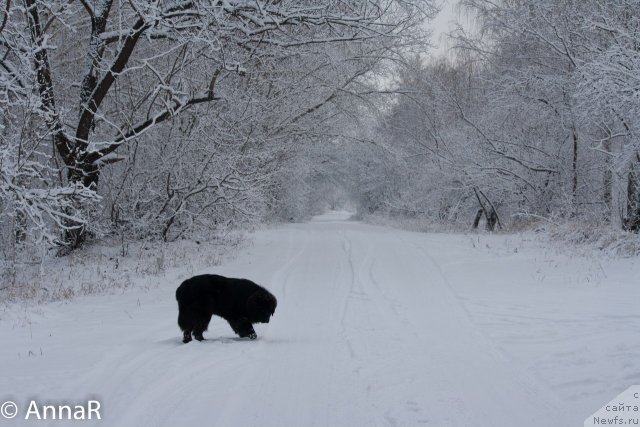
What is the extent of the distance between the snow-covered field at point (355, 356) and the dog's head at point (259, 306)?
12.4 inches

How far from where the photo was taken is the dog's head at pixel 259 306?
20.5 ft

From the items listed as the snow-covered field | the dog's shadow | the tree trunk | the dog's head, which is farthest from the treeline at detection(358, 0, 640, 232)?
the dog's shadow

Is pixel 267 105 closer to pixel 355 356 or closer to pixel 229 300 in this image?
pixel 229 300

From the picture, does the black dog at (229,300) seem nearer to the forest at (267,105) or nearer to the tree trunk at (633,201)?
the forest at (267,105)

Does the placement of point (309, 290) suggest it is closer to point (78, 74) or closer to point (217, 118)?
point (217, 118)

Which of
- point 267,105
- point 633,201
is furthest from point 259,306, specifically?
point 633,201

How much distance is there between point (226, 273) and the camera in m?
11.2

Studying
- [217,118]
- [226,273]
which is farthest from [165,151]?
[226,273]

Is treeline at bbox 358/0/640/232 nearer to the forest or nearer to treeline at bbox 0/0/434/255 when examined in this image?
the forest

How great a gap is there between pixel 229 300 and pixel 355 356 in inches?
70.8

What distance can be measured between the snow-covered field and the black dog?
24cm

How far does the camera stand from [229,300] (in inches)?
249

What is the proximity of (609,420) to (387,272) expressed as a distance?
7.79m

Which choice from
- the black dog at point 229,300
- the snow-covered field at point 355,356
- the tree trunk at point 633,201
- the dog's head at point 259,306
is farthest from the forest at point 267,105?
the dog's head at point 259,306
